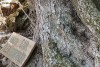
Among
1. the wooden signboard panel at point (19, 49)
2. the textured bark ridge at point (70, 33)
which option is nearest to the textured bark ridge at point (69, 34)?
the textured bark ridge at point (70, 33)

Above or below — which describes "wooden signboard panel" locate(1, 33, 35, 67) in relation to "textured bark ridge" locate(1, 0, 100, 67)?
below

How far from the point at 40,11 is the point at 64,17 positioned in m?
0.47

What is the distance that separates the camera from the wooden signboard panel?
9.80 feet

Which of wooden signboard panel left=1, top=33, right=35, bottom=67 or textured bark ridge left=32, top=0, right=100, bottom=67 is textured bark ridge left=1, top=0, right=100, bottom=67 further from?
wooden signboard panel left=1, top=33, right=35, bottom=67

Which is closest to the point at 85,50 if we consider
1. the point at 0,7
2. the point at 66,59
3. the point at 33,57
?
the point at 66,59

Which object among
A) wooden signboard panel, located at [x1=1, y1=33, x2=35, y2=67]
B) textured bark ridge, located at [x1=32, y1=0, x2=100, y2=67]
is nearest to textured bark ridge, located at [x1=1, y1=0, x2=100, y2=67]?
textured bark ridge, located at [x1=32, y1=0, x2=100, y2=67]

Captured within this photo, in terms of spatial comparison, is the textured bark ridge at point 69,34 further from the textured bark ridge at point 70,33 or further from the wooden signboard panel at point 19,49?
the wooden signboard panel at point 19,49

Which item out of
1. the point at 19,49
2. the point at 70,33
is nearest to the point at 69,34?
the point at 70,33

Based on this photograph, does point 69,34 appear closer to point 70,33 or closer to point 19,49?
point 70,33

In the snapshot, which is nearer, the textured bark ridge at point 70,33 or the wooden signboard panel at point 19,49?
the textured bark ridge at point 70,33

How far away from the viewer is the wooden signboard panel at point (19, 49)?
2986 millimetres

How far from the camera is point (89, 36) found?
2.18 metres

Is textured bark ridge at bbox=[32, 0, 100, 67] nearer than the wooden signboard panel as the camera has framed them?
A: Yes

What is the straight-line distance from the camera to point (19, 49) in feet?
10.3
